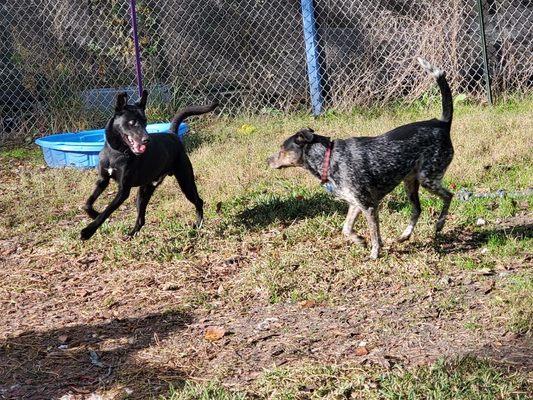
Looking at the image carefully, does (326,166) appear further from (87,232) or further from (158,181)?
(87,232)

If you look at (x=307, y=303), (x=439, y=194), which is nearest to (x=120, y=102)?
(x=307, y=303)

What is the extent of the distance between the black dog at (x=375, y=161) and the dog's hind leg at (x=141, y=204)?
1.34m

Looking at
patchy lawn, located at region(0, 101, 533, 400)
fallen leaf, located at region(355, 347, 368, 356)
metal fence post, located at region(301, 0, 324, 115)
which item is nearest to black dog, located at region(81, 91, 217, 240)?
patchy lawn, located at region(0, 101, 533, 400)

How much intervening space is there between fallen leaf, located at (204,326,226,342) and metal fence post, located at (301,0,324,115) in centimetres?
673

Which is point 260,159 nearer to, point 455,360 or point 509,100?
point 509,100

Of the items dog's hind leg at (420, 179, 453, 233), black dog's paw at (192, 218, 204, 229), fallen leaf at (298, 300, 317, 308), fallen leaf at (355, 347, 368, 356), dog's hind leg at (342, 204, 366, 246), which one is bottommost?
black dog's paw at (192, 218, 204, 229)

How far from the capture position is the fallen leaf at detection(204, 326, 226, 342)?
4.80 m

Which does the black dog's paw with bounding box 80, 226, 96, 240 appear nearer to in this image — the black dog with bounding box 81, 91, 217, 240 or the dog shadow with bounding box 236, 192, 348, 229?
the black dog with bounding box 81, 91, 217, 240

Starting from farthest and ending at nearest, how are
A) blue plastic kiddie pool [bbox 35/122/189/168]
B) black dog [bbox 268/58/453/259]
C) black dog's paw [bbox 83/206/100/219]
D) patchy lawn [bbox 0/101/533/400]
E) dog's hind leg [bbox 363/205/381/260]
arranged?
1. blue plastic kiddie pool [bbox 35/122/189/168]
2. black dog's paw [bbox 83/206/100/219]
3. black dog [bbox 268/58/453/259]
4. dog's hind leg [bbox 363/205/381/260]
5. patchy lawn [bbox 0/101/533/400]

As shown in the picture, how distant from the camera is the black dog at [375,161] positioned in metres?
6.08

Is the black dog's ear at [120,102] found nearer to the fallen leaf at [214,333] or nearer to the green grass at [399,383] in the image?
the fallen leaf at [214,333]

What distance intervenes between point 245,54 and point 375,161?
238 inches

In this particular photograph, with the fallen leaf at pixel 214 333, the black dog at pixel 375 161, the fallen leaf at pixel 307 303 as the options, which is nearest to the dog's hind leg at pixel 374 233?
the black dog at pixel 375 161

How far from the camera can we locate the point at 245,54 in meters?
11.8
